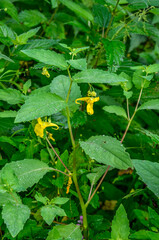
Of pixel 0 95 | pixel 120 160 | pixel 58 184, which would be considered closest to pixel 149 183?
pixel 120 160

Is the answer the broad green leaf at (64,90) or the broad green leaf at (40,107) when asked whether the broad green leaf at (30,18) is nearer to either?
the broad green leaf at (64,90)

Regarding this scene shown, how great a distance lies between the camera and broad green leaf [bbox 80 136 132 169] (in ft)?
2.29

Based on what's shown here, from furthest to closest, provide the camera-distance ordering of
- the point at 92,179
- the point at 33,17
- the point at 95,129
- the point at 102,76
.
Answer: the point at 33,17, the point at 95,129, the point at 92,179, the point at 102,76

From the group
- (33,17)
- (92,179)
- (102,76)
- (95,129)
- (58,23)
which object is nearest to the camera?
(102,76)

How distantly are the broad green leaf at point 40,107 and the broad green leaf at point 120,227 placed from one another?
36 centimetres

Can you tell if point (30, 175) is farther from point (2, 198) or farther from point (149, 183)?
→ point (149, 183)

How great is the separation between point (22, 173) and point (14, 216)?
0.15m

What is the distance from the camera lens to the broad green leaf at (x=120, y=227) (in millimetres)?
749

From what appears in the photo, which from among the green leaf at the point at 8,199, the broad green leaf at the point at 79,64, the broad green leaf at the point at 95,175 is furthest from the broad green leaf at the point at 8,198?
the broad green leaf at the point at 79,64

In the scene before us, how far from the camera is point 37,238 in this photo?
91 centimetres

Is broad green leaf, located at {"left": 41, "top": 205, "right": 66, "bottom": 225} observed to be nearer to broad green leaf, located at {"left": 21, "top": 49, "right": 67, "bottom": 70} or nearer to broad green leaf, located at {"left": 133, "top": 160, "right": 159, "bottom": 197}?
broad green leaf, located at {"left": 133, "top": 160, "right": 159, "bottom": 197}

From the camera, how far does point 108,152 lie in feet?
2.38

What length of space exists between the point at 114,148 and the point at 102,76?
0.64 ft

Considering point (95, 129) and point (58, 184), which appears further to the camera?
point (95, 129)
